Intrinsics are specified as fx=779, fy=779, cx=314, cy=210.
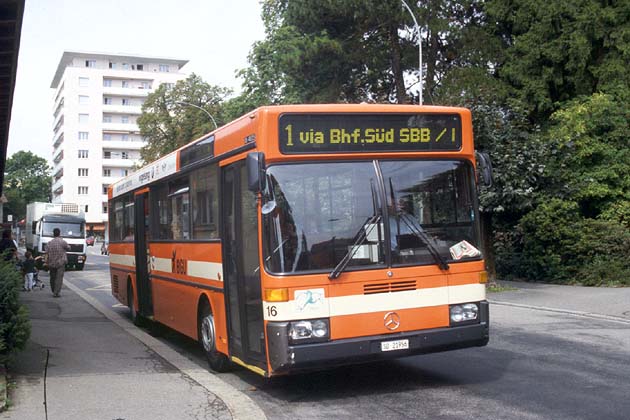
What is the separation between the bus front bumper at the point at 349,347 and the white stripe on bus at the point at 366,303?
0.15 metres

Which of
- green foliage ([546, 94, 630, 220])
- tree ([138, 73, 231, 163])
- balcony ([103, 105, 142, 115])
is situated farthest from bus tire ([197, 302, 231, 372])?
balcony ([103, 105, 142, 115])

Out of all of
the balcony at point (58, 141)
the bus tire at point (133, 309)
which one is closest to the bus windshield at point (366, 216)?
the bus tire at point (133, 309)

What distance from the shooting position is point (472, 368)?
934 cm

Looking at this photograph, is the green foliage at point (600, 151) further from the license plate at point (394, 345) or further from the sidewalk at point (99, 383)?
the license plate at point (394, 345)

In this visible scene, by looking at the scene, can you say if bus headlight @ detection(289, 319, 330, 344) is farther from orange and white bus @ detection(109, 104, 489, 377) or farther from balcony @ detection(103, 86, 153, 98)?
balcony @ detection(103, 86, 153, 98)

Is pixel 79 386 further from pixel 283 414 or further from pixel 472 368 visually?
pixel 472 368

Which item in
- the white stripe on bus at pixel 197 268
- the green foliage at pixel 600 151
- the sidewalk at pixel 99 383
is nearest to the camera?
the sidewalk at pixel 99 383

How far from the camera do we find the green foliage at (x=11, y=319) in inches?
324

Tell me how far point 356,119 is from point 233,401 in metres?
3.08

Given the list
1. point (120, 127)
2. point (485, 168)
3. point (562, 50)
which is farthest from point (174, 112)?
point (120, 127)

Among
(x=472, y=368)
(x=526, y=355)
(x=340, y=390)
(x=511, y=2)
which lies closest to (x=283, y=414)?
(x=340, y=390)

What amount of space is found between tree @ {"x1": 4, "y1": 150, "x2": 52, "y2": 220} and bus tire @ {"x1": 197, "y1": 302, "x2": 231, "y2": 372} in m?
113

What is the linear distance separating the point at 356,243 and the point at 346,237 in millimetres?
115

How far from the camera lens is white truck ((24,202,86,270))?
124ft
